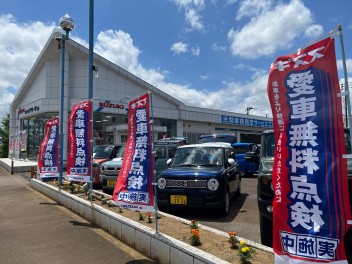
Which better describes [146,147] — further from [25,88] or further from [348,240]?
[25,88]

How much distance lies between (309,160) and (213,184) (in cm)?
474

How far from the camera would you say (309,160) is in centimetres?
297

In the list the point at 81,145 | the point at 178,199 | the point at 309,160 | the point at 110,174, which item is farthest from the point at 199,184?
the point at 309,160

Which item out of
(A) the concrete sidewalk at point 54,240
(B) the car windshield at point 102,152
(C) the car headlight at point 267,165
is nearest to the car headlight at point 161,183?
(A) the concrete sidewalk at point 54,240

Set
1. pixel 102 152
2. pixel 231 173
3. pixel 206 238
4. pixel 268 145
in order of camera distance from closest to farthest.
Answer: pixel 206 238, pixel 268 145, pixel 231 173, pixel 102 152

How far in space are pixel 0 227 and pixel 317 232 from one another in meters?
6.87

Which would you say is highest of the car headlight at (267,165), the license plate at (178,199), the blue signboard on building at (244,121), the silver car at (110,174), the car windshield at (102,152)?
the blue signboard on building at (244,121)

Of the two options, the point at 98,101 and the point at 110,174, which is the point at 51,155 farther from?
the point at 98,101

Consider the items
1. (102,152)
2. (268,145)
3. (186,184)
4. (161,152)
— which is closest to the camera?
(268,145)

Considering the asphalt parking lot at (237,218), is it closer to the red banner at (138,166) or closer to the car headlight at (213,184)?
the car headlight at (213,184)

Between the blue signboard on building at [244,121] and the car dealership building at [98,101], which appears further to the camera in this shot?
the blue signboard on building at [244,121]

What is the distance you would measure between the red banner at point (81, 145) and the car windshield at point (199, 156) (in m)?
2.37

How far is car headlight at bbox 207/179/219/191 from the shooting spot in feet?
24.9

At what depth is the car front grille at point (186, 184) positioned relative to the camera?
25.0 feet
